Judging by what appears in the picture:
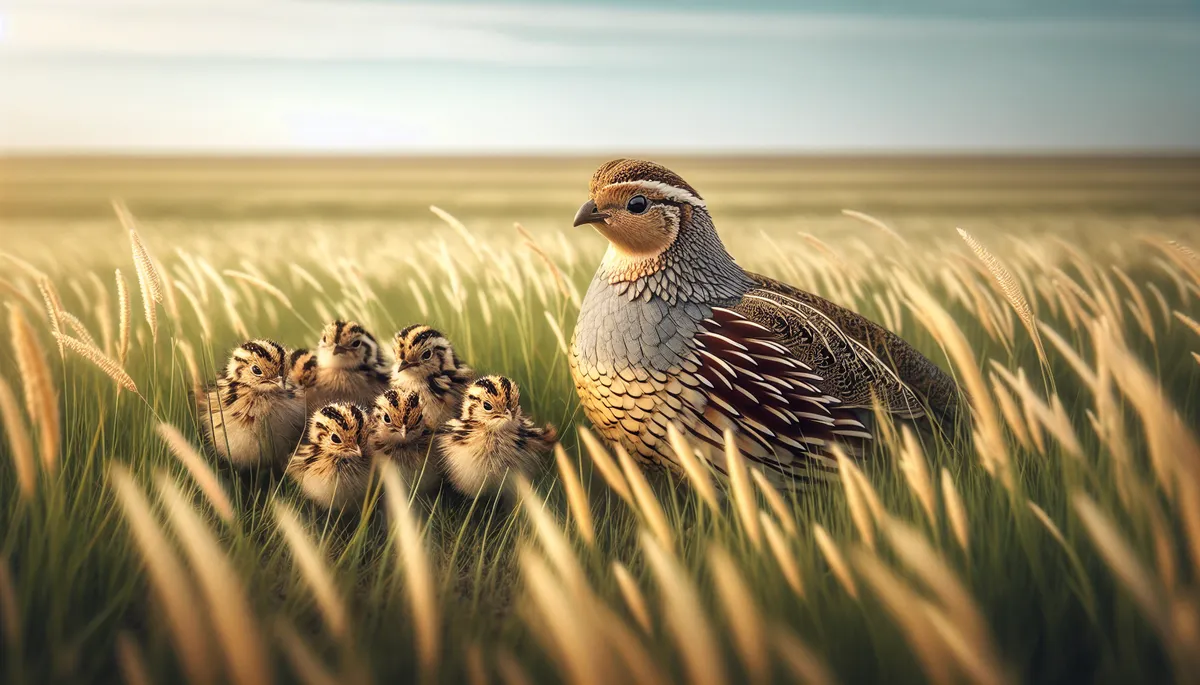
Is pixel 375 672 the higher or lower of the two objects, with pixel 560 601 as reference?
lower

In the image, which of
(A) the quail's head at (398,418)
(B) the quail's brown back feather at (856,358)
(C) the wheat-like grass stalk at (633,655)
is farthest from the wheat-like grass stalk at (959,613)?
(A) the quail's head at (398,418)

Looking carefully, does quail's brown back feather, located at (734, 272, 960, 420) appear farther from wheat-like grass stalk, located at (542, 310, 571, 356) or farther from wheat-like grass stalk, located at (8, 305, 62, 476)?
wheat-like grass stalk, located at (8, 305, 62, 476)

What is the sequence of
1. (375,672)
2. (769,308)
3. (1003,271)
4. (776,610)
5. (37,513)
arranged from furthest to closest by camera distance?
1. (769,308)
2. (1003,271)
3. (37,513)
4. (776,610)
5. (375,672)

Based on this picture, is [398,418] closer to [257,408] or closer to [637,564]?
[257,408]

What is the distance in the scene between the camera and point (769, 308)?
3.93 meters

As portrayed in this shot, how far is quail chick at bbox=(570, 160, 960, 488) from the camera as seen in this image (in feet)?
12.0

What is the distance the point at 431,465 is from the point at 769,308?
178cm

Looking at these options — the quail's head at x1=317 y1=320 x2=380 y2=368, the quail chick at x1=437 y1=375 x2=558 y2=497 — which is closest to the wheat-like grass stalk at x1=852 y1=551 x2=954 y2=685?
the quail chick at x1=437 y1=375 x2=558 y2=497

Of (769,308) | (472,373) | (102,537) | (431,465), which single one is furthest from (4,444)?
(769,308)

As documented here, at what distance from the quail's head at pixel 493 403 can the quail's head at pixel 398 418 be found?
0.83ft

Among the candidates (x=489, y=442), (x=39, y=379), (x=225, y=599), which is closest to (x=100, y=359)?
(x=39, y=379)

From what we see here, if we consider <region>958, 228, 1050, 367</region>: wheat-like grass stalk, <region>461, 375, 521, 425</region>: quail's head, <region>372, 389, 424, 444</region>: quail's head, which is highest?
<region>958, 228, 1050, 367</region>: wheat-like grass stalk

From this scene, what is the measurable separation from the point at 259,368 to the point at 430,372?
892 millimetres

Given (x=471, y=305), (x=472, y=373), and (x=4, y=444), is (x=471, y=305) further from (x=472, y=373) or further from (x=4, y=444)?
(x=4, y=444)
